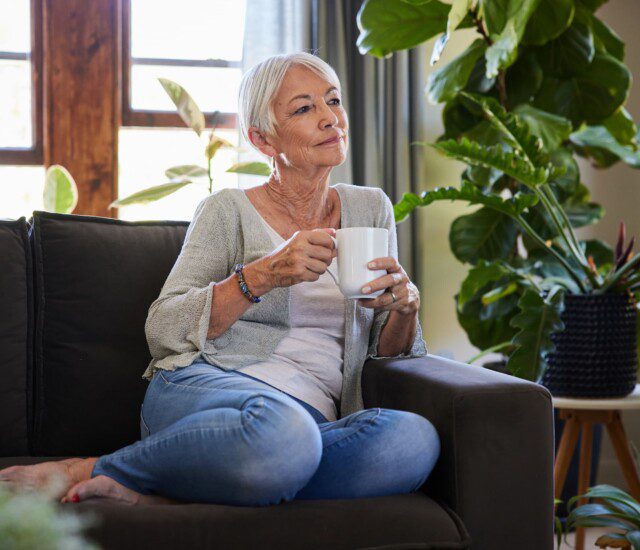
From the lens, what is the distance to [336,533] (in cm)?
114

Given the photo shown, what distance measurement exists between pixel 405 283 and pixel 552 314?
767 millimetres

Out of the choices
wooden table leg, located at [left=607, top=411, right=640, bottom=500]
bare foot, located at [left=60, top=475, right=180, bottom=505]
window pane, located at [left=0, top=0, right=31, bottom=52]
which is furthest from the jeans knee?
window pane, located at [left=0, top=0, right=31, bottom=52]

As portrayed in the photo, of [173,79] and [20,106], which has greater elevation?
[173,79]

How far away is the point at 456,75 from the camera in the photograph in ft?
8.43

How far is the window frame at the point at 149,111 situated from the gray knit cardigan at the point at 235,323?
1.66 m

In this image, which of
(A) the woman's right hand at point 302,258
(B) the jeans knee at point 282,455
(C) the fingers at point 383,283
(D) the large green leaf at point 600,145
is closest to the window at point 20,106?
(D) the large green leaf at point 600,145

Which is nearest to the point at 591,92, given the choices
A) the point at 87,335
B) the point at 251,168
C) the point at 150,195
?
the point at 251,168

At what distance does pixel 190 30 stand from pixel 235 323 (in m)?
2.02

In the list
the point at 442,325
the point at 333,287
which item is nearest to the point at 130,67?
the point at 442,325

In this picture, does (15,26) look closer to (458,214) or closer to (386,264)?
(458,214)

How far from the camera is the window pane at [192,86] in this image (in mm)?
3244

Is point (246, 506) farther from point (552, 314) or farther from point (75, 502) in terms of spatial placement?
point (552, 314)

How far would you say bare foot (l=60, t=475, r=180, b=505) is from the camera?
119 centimetres

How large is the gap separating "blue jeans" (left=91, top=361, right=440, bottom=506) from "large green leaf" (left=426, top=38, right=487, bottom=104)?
1488 millimetres
